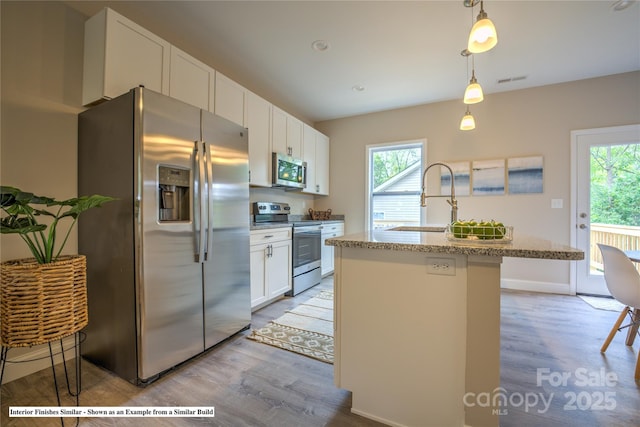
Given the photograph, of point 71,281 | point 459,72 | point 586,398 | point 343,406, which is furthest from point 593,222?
point 71,281

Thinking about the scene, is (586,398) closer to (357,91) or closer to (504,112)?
(504,112)

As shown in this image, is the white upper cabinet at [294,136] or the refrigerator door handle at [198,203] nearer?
the refrigerator door handle at [198,203]

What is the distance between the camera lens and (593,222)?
10.9 ft

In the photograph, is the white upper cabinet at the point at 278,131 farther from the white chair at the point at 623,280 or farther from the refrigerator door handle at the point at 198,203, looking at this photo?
the white chair at the point at 623,280

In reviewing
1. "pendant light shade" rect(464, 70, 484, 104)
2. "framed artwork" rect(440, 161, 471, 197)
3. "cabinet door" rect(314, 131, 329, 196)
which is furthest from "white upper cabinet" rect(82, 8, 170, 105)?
"framed artwork" rect(440, 161, 471, 197)

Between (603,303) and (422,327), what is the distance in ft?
11.1

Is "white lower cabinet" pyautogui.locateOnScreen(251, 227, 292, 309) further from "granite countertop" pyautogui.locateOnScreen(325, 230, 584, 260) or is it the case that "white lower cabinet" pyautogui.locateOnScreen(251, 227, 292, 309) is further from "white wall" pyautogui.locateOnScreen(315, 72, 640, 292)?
"white wall" pyautogui.locateOnScreen(315, 72, 640, 292)

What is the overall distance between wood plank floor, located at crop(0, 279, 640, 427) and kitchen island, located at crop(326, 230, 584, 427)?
Answer: 0.26 meters

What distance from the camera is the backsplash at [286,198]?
11.8 feet

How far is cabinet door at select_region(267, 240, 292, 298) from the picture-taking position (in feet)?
9.68

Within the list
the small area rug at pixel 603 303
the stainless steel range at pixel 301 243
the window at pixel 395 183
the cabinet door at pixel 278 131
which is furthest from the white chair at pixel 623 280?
the cabinet door at pixel 278 131

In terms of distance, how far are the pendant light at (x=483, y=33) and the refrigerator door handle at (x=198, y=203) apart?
182cm

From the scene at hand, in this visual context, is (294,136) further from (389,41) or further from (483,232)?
(483,232)

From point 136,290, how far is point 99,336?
0.60 meters
